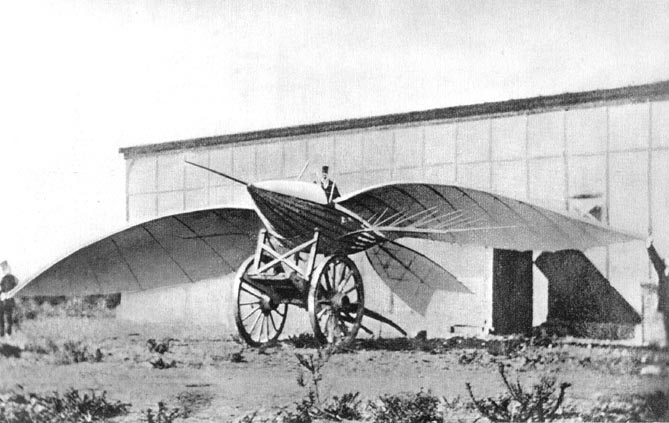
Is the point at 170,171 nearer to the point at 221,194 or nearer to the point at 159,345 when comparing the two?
the point at 221,194

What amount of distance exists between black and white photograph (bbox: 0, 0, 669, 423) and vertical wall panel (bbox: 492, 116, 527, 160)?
12mm

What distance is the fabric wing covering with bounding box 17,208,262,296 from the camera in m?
5.79

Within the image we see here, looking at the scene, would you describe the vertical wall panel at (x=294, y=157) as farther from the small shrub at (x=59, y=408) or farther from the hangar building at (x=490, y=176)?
the small shrub at (x=59, y=408)

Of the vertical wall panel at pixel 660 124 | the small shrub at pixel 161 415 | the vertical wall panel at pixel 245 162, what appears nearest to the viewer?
the vertical wall panel at pixel 660 124

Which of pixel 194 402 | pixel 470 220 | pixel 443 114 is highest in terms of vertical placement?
pixel 443 114

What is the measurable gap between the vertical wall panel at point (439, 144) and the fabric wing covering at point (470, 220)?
0.26m

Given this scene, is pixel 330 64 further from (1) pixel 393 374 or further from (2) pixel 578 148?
(1) pixel 393 374

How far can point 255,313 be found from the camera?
580 cm

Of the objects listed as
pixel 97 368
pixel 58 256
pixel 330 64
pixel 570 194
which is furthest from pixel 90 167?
pixel 570 194

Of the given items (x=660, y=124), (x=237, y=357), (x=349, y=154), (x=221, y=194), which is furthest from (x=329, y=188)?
(x=660, y=124)

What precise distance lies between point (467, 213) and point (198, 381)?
2159mm

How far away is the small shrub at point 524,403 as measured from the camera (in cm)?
514

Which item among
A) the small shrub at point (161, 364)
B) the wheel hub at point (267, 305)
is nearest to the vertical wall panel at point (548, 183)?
the wheel hub at point (267, 305)

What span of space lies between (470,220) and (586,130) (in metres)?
0.87
